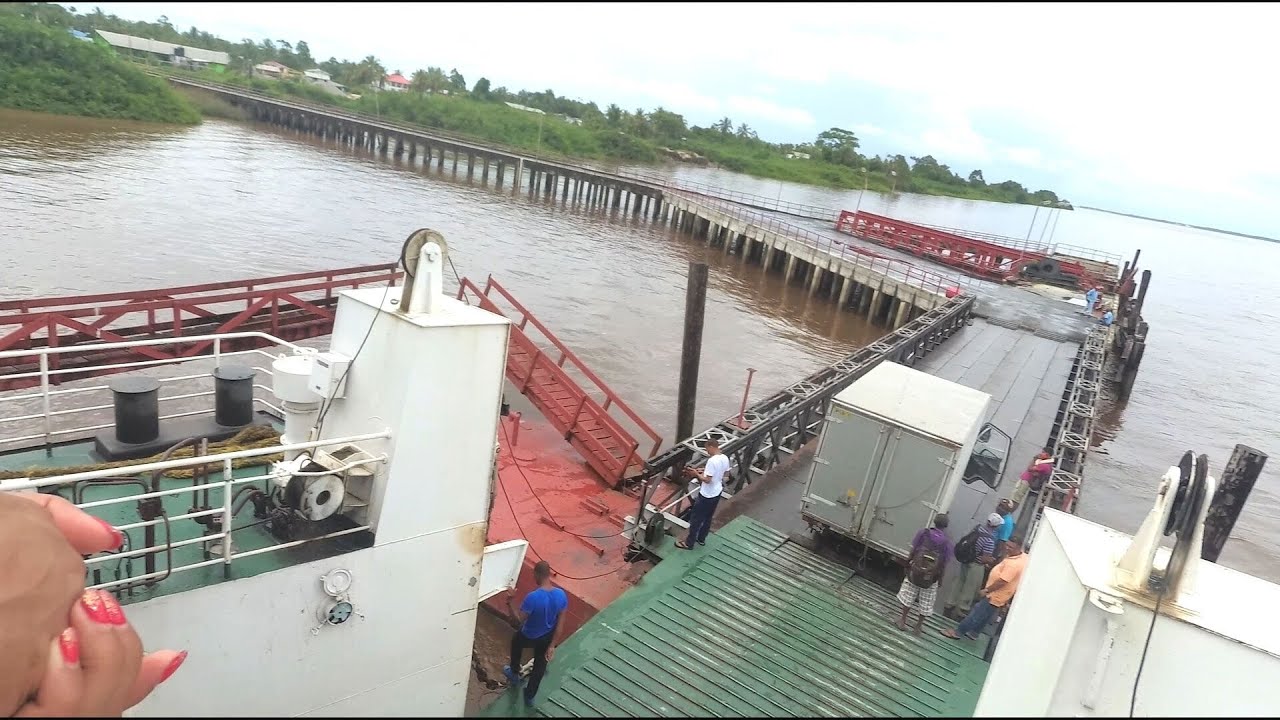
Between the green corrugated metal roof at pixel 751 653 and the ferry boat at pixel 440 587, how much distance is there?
0.02 metres

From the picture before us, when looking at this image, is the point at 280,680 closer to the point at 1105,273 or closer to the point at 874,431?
the point at 874,431

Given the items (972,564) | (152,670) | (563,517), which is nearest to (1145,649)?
(152,670)

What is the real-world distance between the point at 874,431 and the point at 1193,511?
14.5 feet

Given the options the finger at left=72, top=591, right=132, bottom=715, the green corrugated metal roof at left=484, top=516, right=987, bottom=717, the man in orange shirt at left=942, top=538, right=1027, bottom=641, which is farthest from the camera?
the man in orange shirt at left=942, top=538, right=1027, bottom=641

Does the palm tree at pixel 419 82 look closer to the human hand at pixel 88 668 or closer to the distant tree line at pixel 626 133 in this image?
the distant tree line at pixel 626 133

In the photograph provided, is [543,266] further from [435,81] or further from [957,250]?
[435,81]

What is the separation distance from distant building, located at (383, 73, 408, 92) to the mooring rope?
124835mm

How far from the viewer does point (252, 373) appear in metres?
6.88

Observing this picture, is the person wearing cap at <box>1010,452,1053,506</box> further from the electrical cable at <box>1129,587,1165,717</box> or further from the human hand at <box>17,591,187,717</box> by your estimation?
the human hand at <box>17,591,187,717</box>

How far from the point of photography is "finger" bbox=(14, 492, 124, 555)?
3.51m

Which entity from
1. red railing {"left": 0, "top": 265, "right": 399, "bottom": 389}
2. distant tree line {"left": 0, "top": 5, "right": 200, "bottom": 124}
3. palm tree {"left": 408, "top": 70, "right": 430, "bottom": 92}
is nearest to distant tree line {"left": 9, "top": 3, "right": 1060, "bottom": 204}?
palm tree {"left": 408, "top": 70, "right": 430, "bottom": 92}

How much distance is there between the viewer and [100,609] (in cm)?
291

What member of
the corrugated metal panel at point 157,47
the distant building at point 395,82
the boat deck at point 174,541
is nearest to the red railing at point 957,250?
the boat deck at point 174,541

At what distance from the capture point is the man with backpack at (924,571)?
7.02m
